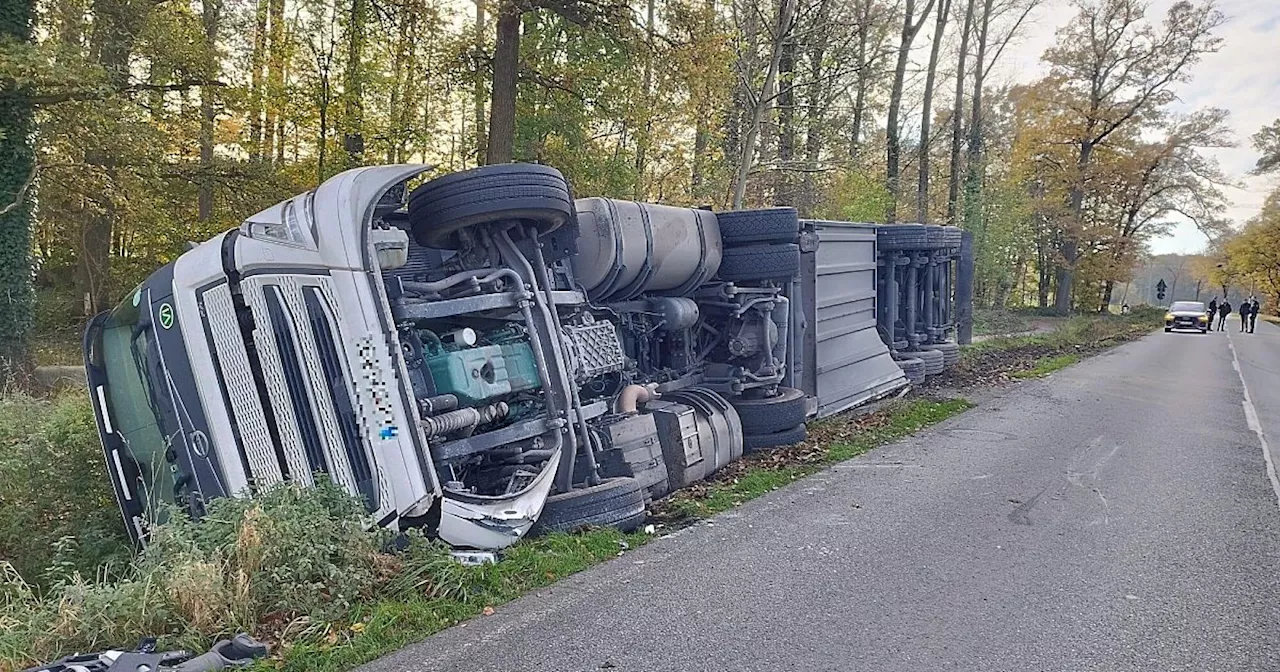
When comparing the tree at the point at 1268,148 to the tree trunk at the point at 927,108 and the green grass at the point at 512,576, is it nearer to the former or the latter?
the tree trunk at the point at 927,108

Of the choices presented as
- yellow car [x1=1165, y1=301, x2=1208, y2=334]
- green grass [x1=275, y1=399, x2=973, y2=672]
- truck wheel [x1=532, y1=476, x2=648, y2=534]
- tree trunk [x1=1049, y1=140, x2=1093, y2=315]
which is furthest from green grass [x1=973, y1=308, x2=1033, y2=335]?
truck wheel [x1=532, y1=476, x2=648, y2=534]

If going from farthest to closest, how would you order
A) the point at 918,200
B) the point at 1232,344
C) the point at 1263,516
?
the point at 918,200, the point at 1232,344, the point at 1263,516

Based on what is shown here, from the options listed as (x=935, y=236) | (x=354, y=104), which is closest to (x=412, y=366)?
(x=935, y=236)

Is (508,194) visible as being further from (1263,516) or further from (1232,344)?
(1232,344)

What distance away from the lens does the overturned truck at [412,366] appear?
420 cm

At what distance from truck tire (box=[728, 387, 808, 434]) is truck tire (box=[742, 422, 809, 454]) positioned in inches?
1.3

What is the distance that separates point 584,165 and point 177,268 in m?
13.3

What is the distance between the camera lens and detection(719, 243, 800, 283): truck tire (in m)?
7.76

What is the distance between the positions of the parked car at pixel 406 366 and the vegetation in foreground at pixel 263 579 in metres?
0.19

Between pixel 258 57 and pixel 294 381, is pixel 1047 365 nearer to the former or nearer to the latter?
pixel 294 381

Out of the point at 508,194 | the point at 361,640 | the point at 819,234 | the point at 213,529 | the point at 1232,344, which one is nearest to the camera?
the point at 361,640

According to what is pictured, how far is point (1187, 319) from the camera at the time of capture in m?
32.1

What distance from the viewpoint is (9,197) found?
35.3 feet

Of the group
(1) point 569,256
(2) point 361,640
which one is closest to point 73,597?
(2) point 361,640
